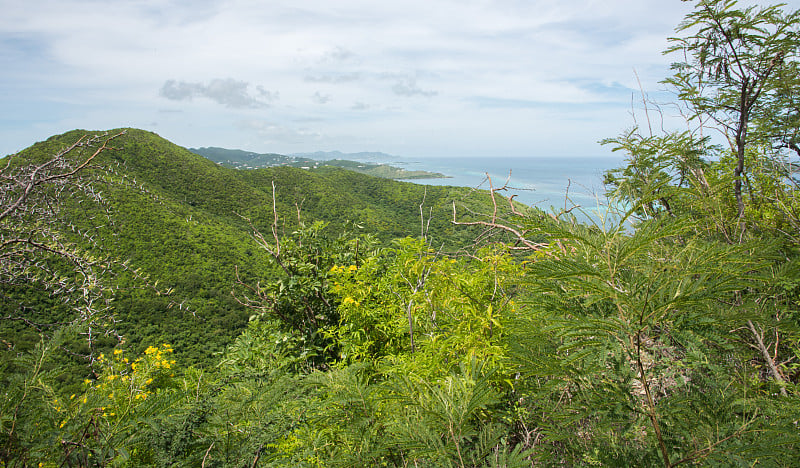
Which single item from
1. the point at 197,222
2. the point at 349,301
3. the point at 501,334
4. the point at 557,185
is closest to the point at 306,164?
the point at 197,222

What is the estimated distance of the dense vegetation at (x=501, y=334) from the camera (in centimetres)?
103

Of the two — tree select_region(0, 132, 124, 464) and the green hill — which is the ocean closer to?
the green hill

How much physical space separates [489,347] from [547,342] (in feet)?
1.65

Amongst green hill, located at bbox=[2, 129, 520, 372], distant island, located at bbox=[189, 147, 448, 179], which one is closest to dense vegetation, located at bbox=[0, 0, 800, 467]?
green hill, located at bbox=[2, 129, 520, 372]

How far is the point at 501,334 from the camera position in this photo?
6.79ft

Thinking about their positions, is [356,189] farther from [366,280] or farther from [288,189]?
[366,280]

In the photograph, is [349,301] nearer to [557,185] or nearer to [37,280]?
[37,280]

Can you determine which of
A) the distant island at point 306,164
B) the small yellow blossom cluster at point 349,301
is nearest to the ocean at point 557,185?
the small yellow blossom cluster at point 349,301

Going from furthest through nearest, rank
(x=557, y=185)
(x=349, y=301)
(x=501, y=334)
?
(x=557, y=185) < (x=349, y=301) < (x=501, y=334)

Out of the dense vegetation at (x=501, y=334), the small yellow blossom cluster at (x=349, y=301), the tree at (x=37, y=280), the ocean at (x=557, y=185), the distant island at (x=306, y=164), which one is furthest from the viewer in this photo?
the distant island at (x=306, y=164)

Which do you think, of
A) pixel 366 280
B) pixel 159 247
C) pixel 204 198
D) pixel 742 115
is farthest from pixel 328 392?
pixel 204 198

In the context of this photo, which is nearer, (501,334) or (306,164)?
(501,334)

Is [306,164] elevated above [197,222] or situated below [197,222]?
above

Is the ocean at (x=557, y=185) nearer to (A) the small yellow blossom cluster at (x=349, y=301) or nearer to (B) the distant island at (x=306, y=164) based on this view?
(A) the small yellow blossom cluster at (x=349, y=301)
